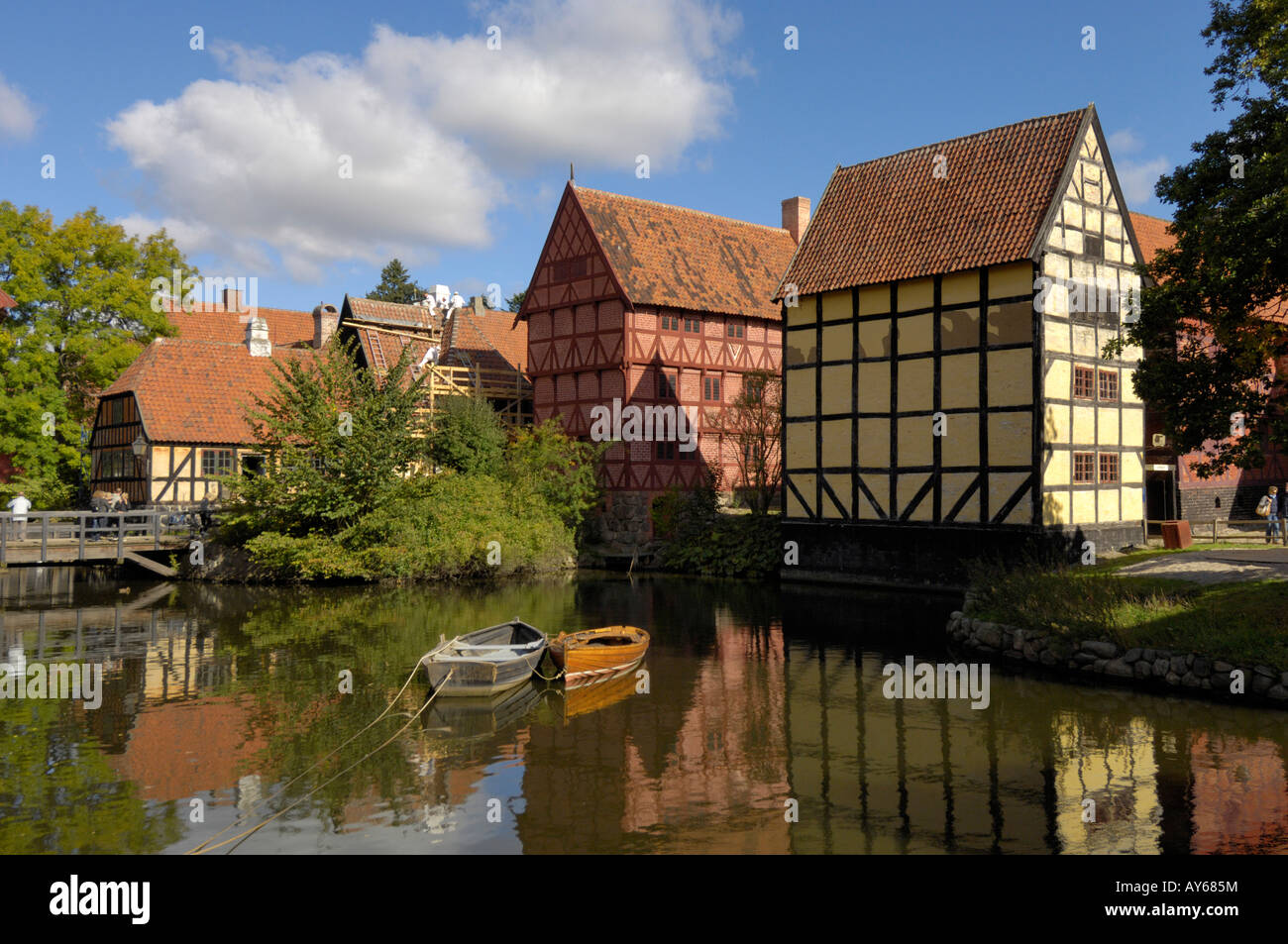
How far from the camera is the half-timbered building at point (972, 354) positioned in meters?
23.9

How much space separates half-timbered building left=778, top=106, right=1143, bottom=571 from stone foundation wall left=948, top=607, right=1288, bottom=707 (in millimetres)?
6377

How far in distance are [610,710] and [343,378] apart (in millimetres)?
19192

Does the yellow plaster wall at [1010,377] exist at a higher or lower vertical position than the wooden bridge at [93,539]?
higher

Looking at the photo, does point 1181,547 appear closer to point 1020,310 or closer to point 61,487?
point 1020,310

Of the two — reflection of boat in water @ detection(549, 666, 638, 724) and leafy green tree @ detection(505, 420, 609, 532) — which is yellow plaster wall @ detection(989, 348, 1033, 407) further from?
leafy green tree @ detection(505, 420, 609, 532)

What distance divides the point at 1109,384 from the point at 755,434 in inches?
488

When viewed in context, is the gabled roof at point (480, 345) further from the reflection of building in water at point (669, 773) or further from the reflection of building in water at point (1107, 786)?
the reflection of building in water at point (1107, 786)

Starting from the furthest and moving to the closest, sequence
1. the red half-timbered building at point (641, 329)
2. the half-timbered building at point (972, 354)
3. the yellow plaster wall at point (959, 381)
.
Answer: the red half-timbered building at point (641, 329) < the yellow plaster wall at point (959, 381) < the half-timbered building at point (972, 354)

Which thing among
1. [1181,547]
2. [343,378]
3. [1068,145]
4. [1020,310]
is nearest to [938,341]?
[1020,310]

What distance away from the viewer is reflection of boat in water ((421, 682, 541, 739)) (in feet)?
44.5

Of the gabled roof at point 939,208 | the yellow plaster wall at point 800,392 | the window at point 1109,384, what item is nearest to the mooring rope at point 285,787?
the yellow plaster wall at point 800,392

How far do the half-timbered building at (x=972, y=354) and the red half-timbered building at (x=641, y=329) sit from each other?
7.34m

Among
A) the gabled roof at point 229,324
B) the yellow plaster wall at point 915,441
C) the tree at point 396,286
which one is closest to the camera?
the yellow plaster wall at point 915,441

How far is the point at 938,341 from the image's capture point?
998 inches
